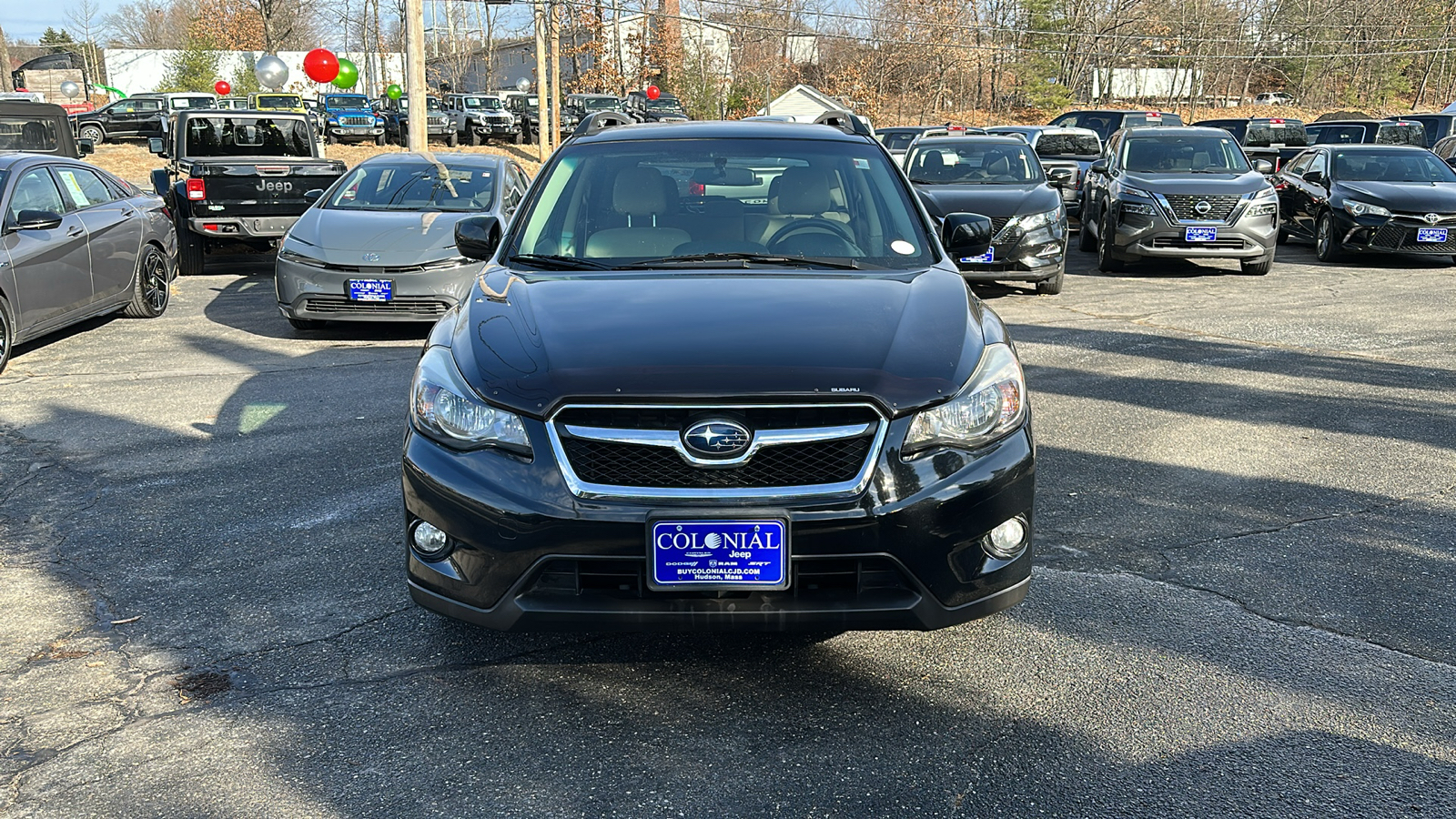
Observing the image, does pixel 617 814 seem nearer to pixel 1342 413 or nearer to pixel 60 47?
pixel 1342 413

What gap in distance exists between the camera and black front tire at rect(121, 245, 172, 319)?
1088cm

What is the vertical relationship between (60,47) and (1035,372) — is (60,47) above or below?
above

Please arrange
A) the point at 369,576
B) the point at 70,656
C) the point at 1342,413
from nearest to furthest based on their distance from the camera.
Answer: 1. the point at 70,656
2. the point at 369,576
3. the point at 1342,413

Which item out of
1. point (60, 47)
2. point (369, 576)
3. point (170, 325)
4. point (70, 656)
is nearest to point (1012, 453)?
point (369, 576)

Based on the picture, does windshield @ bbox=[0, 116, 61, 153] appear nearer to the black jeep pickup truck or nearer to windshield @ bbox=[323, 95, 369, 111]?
the black jeep pickup truck

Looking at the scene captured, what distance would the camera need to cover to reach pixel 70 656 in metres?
3.84

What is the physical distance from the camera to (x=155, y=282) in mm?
11234

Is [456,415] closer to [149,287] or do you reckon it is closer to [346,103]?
[149,287]

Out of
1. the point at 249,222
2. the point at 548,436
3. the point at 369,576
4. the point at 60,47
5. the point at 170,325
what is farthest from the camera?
the point at 60,47

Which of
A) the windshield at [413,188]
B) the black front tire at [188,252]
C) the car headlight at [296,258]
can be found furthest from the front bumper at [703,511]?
the black front tire at [188,252]

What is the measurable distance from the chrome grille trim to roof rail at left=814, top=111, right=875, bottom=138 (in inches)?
99.1

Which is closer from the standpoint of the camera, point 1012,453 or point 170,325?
point 1012,453

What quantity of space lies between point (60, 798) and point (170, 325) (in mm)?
8736

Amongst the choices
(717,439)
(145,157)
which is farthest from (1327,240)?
(145,157)
